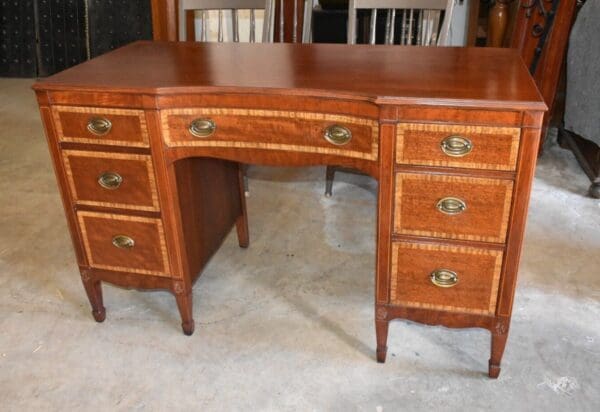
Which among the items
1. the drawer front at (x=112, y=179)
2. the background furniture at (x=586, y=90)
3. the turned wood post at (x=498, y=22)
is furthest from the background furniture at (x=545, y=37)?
the drawer front at (x=112, y=179)

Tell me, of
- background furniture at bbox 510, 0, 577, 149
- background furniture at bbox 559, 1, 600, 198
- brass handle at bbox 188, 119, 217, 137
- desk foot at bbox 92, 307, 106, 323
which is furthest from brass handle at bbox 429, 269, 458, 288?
background furniture at bbox 510, 0, 577, 149

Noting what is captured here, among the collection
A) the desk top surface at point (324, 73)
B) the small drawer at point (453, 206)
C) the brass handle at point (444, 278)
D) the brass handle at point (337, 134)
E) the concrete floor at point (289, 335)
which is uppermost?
the desk top surface at point (324, 73)

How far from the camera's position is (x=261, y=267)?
7.04 ft

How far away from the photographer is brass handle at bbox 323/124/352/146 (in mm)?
1420

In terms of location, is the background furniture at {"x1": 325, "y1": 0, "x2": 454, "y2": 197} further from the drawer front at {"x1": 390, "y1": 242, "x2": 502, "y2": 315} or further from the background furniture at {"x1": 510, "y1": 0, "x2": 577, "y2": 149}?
the drawer front at {"x1": 390, "y1": 242, "x2": 502, "y2": 315}

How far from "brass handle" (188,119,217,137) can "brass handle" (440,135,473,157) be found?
1.81 feet

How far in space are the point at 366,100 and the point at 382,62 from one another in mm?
385

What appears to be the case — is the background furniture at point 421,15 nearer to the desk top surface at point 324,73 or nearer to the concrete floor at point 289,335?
the desk top surface at point 324,73

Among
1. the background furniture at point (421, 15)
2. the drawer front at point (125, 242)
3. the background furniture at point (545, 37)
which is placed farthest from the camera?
the background furniture at point (545, 37)

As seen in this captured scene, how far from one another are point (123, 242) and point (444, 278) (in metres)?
0.86

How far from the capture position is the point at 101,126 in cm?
152

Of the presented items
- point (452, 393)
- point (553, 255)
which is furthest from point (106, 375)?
point (553, 255)

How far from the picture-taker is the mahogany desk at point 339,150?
1.34 m

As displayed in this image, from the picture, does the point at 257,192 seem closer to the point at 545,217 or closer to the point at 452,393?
the point at 545,217
